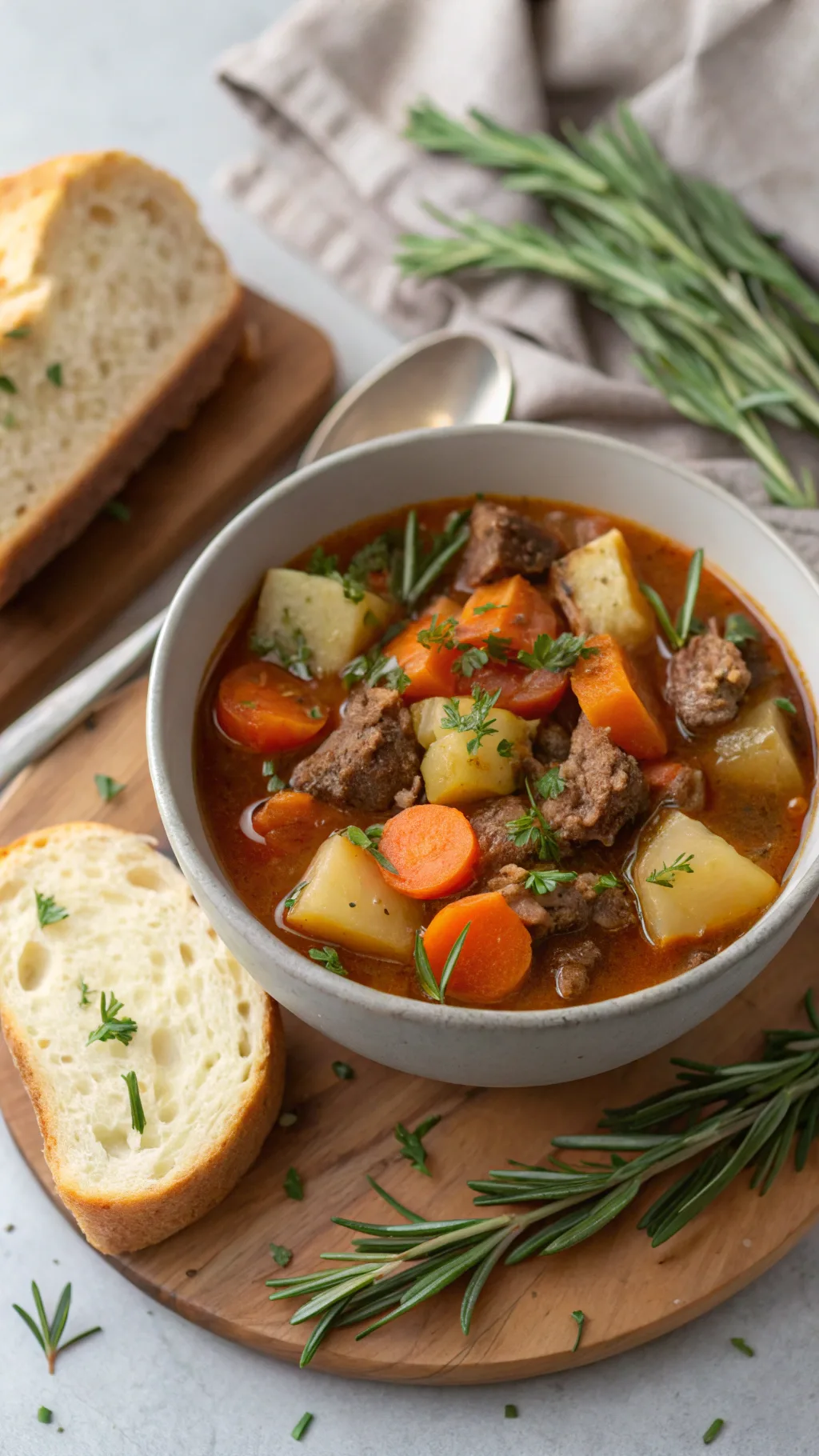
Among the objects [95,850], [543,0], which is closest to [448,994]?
[95,850]

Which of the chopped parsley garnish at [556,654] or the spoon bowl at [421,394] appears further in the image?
the spoon bowl at [421,394]

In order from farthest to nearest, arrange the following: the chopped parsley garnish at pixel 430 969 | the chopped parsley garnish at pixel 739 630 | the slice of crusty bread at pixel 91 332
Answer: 1. the slice of crusty bread at pixel 91 332
2. the chopped parsley garnish at pixel 739 630
3. the chopped parsley garnish at pixel 430 969

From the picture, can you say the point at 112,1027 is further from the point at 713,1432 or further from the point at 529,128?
the point at 529,128

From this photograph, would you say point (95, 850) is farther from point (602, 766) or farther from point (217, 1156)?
point (602, 766)

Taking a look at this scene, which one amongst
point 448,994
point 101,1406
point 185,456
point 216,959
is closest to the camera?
point 448,994

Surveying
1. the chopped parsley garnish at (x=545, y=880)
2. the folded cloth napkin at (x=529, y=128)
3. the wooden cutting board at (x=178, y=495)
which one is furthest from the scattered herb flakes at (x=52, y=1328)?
the folded cloth napkin at (x=529, y=128)

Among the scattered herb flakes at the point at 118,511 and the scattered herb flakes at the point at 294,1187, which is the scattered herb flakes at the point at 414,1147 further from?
the scattered herb flakes at the point at 118,511

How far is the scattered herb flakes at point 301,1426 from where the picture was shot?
2.63 meters

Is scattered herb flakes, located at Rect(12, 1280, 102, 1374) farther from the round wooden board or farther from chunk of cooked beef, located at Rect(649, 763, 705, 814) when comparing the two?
chunk of cooked beef, located at Rect(649, 763, 705, 814)

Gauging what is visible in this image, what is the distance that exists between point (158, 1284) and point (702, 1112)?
1163 millimetres

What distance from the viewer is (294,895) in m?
2.64

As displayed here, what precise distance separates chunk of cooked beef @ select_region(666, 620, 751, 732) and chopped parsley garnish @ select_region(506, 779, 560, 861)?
45 cm

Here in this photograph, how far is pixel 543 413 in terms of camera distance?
381 centimetres

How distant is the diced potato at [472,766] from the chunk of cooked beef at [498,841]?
5 cm
